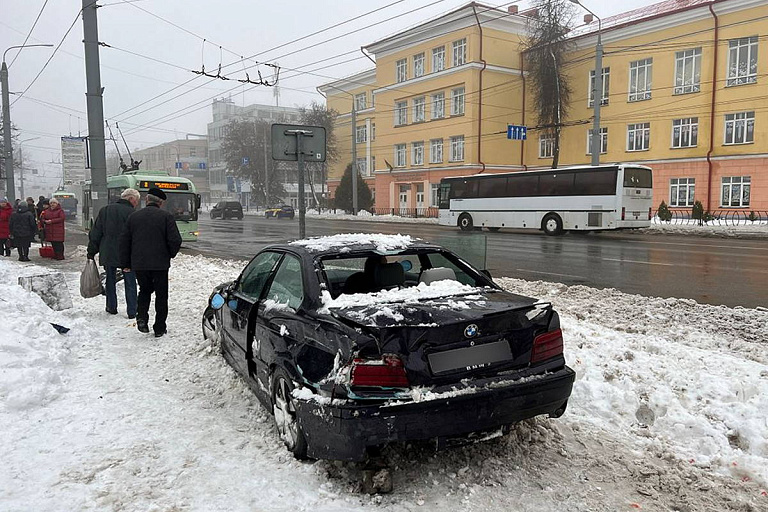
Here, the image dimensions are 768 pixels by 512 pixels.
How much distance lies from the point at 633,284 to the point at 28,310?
389 inches

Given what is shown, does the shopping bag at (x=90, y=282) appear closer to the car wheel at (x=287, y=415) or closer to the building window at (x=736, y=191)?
the car wheel at (x=287, y=415)

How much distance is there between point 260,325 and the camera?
4.33 meters

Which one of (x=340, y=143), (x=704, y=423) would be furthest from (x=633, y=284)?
(x=340, y=143)

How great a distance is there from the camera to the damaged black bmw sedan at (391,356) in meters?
3.16

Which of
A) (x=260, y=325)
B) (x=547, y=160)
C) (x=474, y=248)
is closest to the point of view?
(x=260, y=325)

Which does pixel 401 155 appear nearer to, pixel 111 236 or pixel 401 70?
pixel 401 70

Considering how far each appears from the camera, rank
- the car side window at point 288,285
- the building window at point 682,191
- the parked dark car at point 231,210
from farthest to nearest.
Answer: the parked dark car at point 231,210 < the building window at point 682,191 < the car side window at point 288,285

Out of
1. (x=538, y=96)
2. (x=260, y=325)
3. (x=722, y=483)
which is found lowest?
(x=722, y=483)

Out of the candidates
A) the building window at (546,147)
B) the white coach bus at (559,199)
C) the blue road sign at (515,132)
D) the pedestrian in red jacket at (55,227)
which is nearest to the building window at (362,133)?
the building window at (546,147)

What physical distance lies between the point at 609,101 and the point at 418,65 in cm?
1614

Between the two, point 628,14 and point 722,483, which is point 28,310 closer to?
point 722,483

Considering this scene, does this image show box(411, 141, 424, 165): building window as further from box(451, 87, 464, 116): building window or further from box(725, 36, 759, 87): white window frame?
box(725, 36, 759, 87): white window frame

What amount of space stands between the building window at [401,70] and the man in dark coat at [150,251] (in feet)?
143

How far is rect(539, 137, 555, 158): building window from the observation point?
41453 mm
